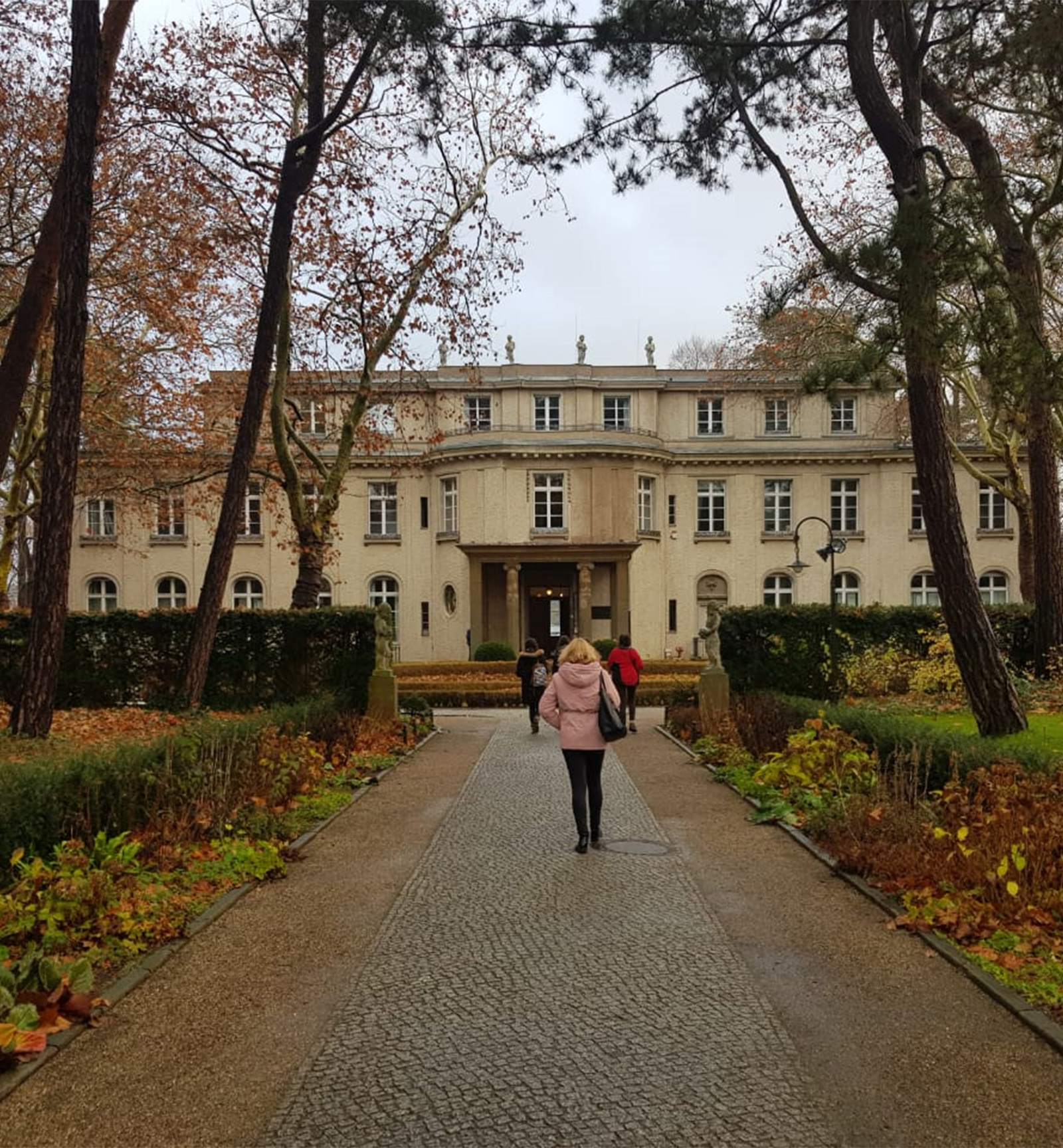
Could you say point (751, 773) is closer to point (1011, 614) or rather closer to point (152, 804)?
point (152, 804)

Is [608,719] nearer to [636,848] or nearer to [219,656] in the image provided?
[636,848]

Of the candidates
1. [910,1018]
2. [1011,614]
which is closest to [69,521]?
[910,1018]

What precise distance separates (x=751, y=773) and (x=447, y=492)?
29148 millimetres

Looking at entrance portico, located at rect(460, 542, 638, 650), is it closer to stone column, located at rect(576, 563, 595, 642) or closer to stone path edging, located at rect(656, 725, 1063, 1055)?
stone column, located at rect(576, 563, 595, 642)

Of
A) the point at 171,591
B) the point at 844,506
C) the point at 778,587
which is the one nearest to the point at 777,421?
the point at 844,506

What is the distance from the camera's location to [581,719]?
8320mm

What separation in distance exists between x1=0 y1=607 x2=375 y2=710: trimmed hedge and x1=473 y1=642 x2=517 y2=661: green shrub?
53.6 ft

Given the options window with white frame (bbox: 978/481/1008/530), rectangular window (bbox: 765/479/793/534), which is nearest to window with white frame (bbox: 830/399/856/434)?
rectangular window (bbox: 765/479/793/534)

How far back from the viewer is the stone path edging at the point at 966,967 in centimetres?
443

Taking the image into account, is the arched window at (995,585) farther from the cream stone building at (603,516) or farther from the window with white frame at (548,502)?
the window with white frame at (548,502)

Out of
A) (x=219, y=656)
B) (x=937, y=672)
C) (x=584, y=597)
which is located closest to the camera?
(x=219, y=656)

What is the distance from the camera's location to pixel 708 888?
7039 millimetres

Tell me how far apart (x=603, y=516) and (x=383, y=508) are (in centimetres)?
925

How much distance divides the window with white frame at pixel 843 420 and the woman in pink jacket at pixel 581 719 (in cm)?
3527
